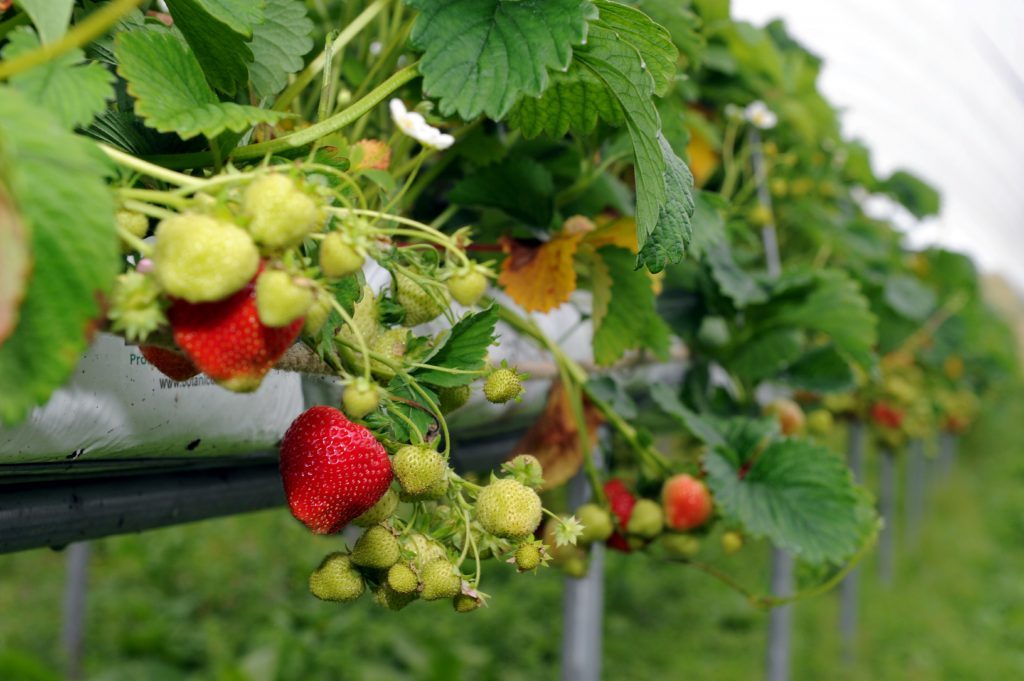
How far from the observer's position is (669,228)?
0.54 m

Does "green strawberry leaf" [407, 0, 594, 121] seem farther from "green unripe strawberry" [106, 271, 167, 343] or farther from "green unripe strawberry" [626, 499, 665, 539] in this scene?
"green unripe strawberry" [626, 499, 665, 539]

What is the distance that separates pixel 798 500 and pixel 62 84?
730 millimetres

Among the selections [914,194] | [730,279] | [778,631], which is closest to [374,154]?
[730,279]

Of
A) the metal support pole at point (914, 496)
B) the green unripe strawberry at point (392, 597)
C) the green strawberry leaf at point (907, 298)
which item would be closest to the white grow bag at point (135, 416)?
A: the green unripe strawberry at point (392, 597)

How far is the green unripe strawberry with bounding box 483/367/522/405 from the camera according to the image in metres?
0.47

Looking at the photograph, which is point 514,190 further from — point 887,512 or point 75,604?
point 887,512

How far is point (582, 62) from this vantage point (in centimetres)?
53

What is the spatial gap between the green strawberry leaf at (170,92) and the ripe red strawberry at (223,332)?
0.08 metres

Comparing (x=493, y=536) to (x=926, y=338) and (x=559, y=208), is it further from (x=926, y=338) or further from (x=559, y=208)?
(x=926, y=338)

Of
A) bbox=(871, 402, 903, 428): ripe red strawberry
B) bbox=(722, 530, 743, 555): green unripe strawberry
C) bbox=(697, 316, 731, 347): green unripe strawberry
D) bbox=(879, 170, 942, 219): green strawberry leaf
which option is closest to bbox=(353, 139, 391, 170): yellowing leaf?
bbox=(722, 530, 743, 555): green unripe strawberry

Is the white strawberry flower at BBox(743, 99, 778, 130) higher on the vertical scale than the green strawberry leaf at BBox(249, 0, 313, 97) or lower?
lower

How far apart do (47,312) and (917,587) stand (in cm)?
561

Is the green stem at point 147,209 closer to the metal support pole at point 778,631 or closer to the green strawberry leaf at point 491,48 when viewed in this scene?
the green strawberry leaf at point 491,48

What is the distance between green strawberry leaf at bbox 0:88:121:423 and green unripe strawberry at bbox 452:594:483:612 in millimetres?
277
